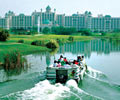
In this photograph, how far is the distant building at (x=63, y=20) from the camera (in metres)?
157

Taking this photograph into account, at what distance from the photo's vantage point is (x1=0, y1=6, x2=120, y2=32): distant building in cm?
15725

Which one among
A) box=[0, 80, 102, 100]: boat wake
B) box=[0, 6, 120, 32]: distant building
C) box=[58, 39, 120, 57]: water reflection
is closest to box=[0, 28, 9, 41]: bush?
box=[58, 39, 120, 57]: water reflection

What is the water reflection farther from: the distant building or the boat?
the distant building

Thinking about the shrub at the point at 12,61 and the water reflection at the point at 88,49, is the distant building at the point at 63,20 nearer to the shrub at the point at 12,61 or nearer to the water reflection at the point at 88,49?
the water reflection at the point at 88,49

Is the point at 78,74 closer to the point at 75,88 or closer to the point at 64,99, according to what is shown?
the point at 75,88

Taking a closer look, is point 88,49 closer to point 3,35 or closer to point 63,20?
point 3,35

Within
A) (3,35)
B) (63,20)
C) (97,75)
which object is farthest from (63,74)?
(63,20)

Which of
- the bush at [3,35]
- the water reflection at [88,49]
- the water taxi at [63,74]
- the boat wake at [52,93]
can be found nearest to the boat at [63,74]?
the water taxi at [63,74]

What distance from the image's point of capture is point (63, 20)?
527 feet

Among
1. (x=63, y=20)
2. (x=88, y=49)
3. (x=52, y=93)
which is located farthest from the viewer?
(x=63, y=20)

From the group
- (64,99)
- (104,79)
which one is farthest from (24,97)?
(104,79)

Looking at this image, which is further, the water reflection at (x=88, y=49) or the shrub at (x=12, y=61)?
the water reflection at (x=88, y=49)

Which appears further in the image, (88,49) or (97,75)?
(88,49)

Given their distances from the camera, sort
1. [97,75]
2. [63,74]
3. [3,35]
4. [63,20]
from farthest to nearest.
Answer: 1. [63,20]
2. [3,35]
3. [97,75]
4. [63,74]
